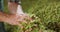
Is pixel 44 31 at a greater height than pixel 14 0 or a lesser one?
lesser

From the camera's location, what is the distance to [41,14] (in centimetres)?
468

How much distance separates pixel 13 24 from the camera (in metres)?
4.67

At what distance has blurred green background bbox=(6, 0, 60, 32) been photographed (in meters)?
4.47

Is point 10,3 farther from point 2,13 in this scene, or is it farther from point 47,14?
point 47,14

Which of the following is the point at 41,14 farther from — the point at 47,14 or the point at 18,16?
A: the point at 18,16

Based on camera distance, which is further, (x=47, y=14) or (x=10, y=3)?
(x=10, y=3)

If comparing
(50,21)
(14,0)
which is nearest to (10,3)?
(14,0)

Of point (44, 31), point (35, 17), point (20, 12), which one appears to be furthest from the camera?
point (20, 12)

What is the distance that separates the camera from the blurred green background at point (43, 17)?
4.47 meters

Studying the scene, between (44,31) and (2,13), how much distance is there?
1353 millimetres

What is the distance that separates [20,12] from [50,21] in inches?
36.5

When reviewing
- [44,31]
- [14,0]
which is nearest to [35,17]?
[44,31]

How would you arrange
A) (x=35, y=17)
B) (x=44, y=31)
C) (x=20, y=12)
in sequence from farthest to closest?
(x=20, y=12) < (x=35, y=17) < (x=44, y=31)

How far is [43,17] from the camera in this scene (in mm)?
4641
